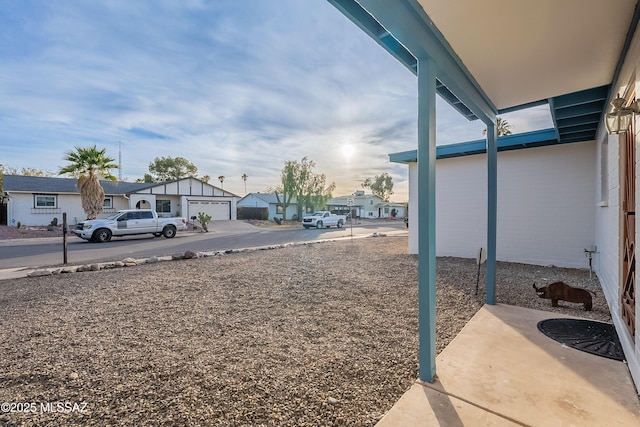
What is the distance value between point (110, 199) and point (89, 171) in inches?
278

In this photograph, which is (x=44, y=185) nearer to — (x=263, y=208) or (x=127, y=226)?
(x=127, y=226)

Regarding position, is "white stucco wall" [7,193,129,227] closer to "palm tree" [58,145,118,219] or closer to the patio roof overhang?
"palm tree" [58,145,118,219]

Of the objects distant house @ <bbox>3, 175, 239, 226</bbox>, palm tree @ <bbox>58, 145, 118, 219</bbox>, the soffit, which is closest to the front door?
the soffit

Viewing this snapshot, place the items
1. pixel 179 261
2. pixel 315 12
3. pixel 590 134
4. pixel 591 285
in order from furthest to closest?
1. pixel 179 261
2. pixel 590 134
3. pixel 591 285
4. pixel 315 12

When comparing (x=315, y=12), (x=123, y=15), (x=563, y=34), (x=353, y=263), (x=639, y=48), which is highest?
(x=123, y=15)

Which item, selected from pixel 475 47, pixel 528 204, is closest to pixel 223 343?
pixel 475 47

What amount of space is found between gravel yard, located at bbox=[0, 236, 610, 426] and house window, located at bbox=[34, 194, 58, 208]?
20.3 meters

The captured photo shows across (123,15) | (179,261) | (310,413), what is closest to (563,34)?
(310,413)

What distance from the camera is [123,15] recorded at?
5.37 metres

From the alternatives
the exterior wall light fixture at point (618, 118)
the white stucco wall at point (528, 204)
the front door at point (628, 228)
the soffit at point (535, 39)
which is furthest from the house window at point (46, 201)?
the front door at point (628, 228)

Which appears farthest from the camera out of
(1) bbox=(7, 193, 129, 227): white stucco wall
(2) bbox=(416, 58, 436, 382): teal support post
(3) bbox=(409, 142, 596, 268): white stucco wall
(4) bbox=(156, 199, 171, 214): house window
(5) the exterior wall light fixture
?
(4) bbox=(156, 199, 171, 214): house window

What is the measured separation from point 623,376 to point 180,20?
816 cm

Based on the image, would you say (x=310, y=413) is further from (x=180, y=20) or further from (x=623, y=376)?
(x=180, y=20)

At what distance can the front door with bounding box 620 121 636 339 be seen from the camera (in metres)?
2.77
